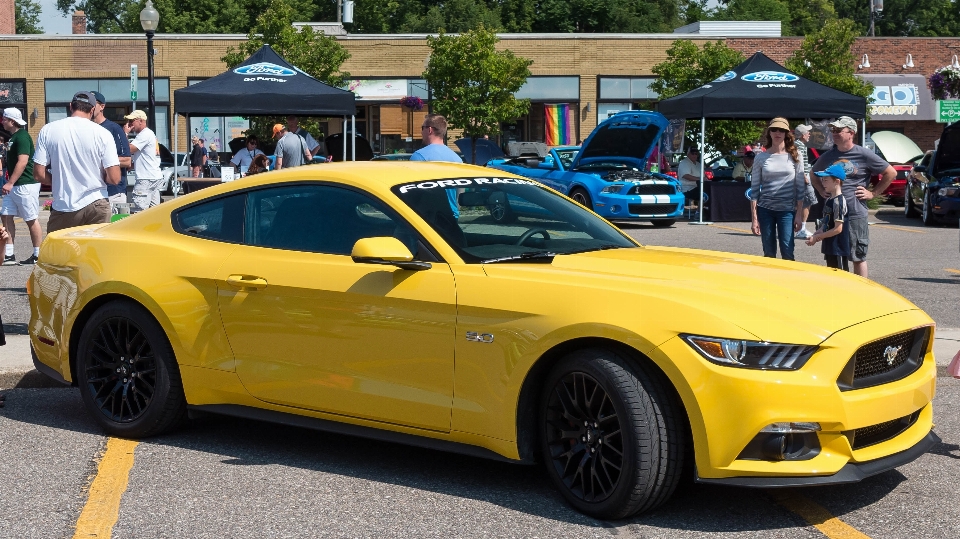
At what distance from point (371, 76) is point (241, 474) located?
43302mm

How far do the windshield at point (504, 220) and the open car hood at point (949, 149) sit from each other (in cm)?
1924

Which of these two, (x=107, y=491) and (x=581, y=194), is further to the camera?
(x=581, y=194)

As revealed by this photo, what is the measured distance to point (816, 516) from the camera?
4.85 meters

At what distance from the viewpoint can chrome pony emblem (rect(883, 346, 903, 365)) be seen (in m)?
4.86

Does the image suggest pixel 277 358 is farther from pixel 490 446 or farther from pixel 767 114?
pixel 767 114

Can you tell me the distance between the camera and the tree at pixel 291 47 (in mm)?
39781

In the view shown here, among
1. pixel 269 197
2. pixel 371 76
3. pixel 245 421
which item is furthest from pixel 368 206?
pixel 371 76

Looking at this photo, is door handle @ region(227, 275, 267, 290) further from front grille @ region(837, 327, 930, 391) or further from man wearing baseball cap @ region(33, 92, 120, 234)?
man wearing baseball cap @ region(33, 92, 120, 234)

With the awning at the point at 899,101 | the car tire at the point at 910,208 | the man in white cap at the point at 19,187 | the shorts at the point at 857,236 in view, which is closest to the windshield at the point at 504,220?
the shorts at the point at 857,236

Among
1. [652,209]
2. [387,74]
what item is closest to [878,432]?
[652,209]

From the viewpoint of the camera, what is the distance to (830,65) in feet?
138

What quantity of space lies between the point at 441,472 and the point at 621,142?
58.8 ft

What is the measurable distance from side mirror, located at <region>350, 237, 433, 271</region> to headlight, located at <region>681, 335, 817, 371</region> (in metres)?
1.40

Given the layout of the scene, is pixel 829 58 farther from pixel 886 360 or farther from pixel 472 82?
pixel 886 360
